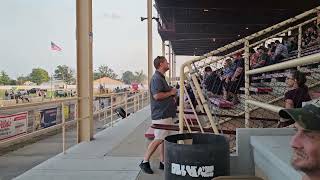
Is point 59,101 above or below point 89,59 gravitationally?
below

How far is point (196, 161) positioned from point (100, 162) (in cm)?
351

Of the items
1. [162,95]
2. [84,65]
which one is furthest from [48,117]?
[162,95]

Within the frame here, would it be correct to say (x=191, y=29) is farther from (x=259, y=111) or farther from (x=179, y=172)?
(x=179, y=172)

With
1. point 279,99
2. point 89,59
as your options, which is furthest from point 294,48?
point 89,59

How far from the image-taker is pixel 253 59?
29.6ft

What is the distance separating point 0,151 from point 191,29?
15.5m

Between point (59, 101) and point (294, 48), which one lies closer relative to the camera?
point (59, 101)

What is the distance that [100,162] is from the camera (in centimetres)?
588

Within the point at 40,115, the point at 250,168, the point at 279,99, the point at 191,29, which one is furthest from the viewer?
the point at 191,29

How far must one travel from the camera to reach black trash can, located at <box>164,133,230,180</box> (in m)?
2.63

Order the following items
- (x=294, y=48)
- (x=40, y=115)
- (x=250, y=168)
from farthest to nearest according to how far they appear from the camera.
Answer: (x=40, y=115) → (x=294, y=48) → (x=250, y=168)

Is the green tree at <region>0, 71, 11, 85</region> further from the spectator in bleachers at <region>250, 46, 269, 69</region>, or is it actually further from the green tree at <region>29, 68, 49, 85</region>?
the spectator in bleachers at <region>250, 46, 269, 69</region>

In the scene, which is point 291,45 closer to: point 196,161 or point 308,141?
point 196,161

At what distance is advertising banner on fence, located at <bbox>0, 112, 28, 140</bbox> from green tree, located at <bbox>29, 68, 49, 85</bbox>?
15.5 metres
